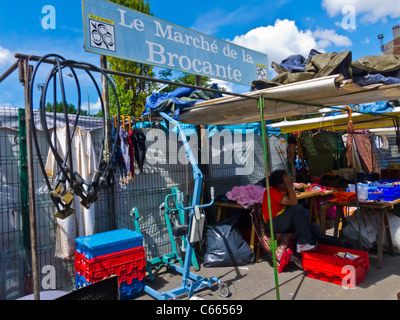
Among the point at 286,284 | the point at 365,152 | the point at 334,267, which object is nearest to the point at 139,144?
the point at 286,284

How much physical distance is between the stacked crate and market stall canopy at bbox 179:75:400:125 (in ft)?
7.36

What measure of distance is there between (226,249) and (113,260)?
204 centimetres

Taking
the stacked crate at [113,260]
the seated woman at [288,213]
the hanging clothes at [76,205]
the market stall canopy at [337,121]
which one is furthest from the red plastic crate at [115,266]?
the market stall canopy at [337,121]

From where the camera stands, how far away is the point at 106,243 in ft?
11.8

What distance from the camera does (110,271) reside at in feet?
11.8

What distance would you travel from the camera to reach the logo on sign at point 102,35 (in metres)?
4.23

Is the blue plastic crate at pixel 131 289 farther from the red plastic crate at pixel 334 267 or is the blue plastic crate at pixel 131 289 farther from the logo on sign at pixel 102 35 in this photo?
the logo on sign at pixel 102 35

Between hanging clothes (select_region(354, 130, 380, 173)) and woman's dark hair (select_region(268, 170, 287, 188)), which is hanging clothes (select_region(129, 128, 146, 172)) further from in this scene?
hanging clothes (select_region(354, 130, 380, 173))

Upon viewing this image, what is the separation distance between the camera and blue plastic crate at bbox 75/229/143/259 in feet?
11.6

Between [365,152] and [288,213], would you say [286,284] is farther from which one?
[365,152]

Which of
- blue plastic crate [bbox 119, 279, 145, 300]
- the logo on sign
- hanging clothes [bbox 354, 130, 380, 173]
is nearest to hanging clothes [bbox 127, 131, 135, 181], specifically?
the logo on sign

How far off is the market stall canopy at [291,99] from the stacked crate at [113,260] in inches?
88.4
